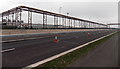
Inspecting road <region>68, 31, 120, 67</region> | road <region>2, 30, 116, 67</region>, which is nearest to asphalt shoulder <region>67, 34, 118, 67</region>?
road <region>68, 31, 120, 67</region>

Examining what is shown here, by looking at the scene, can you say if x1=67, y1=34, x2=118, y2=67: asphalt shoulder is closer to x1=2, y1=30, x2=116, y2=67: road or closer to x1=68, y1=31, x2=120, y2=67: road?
x1=68, y1=31, x2=120, y2=67: road

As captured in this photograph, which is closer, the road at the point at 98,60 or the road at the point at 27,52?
the road at the point at 98,60

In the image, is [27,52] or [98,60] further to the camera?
[27,52]

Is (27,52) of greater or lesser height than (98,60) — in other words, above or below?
above

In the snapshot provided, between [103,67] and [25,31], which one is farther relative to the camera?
[25,31]

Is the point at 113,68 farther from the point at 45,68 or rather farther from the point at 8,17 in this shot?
the point at 8,17

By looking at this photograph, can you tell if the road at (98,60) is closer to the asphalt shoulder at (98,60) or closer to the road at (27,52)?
the asphalt shoulder at (98,60)

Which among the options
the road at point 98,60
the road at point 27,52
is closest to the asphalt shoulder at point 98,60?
the road at point 98,60

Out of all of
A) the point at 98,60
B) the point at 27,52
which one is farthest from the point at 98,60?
the point at 27,52

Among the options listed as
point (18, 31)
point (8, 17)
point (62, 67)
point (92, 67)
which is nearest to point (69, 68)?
point (62, 67)

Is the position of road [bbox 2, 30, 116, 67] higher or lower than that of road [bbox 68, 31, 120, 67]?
higher

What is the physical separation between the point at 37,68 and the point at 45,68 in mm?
347

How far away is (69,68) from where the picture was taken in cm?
488

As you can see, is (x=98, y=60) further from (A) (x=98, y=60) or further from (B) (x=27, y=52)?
(B) (x=27, y=52)
